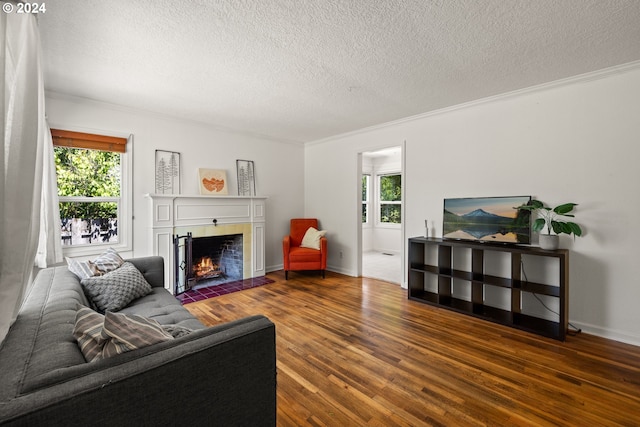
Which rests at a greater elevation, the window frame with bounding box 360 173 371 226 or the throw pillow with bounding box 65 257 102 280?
the window frame with bounding box 360 173 371 226

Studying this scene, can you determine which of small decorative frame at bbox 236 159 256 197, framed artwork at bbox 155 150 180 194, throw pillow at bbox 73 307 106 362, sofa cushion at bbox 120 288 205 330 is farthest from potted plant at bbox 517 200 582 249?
framed artwork at bbox 155 150 180 194

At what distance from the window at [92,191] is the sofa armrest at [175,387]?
3.29 metres

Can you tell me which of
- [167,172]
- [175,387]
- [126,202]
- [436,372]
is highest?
[167,172]

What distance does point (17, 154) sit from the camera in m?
0.96

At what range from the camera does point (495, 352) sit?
7.88 ft

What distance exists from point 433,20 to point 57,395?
261 centimetres

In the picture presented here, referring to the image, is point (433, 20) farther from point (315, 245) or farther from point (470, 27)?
point (315, 245)

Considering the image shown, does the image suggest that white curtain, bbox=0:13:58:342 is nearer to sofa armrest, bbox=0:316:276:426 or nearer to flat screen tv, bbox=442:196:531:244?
sofa armrest, bbox=0:316:276:426

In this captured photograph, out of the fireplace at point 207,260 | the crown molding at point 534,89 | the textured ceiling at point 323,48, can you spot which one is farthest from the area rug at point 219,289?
the crown molding at point 534,89

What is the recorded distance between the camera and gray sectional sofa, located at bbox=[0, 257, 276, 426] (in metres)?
0.78

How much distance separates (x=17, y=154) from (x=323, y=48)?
6.68 ft

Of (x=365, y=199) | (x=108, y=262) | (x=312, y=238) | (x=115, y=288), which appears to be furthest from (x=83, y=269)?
(x=365, y=199)

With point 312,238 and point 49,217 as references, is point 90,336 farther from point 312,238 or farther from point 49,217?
point 312,238

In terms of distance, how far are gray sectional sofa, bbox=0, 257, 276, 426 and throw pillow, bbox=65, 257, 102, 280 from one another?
1011 mm
